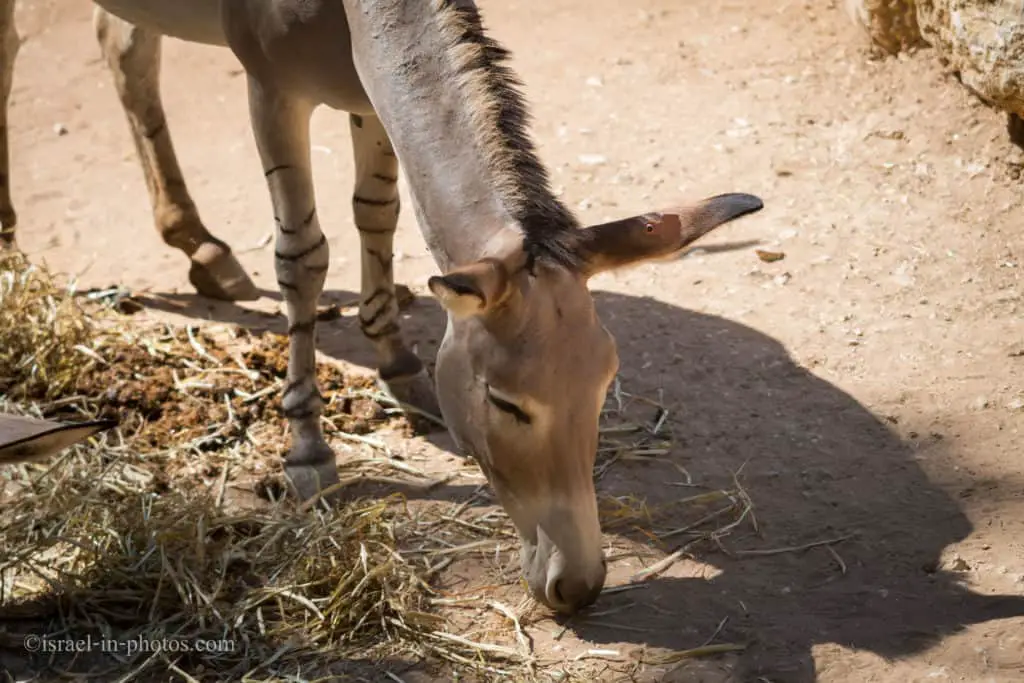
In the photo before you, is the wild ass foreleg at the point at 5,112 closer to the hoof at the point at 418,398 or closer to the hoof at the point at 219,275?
the hoof at the point at 219,275

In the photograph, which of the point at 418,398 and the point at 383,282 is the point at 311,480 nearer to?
the point at 418,398

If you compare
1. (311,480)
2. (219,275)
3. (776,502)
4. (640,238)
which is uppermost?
(640,238)

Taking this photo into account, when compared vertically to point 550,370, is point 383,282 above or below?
below

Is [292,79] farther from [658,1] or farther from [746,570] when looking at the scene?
[658,1]

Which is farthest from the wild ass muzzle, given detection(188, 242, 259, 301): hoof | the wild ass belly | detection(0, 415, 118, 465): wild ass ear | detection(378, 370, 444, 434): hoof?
detection(188, 242, 259, 301): hoof

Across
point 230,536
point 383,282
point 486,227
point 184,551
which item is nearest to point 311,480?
point 230,536

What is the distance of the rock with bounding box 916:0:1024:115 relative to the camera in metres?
6.00

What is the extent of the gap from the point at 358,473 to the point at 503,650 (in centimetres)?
133

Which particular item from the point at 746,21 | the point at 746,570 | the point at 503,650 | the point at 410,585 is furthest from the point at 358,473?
the point at 746,21

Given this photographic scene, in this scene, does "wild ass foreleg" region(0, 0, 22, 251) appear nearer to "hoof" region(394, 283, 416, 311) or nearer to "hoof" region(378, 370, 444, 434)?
"hoof" region(394, 283, 416, 311)

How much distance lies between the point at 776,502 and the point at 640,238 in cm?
158

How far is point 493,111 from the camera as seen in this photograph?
3479 mm

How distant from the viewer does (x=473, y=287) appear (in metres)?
3.06

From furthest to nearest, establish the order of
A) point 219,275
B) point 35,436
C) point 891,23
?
point 891,23, point 219,275, point 35,436
